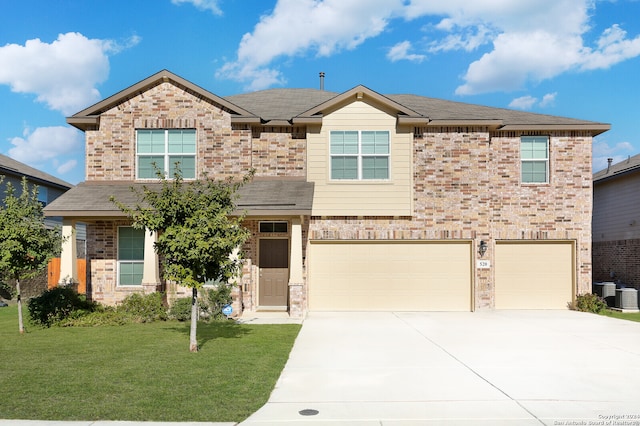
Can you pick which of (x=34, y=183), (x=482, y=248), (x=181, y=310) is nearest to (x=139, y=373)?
(x=181, y=310)

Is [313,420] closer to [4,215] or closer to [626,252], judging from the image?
[4,215]

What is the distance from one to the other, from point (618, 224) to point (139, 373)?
65.0ft

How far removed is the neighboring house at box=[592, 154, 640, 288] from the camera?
19.9 metres

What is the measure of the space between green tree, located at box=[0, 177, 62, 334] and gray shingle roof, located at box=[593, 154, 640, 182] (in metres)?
19.9

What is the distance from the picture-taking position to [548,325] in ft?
45.3

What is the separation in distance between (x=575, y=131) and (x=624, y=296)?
19.1ft

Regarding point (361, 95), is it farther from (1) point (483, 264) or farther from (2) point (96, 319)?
(2) point (96, 319)

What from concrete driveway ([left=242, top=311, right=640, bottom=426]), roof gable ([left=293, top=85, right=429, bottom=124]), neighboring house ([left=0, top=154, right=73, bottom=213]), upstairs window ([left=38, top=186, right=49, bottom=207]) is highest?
roof gable ([left=293, top=85, right=429, bottom=124])

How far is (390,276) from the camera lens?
17141 mm

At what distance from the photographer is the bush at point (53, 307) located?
13633 mm

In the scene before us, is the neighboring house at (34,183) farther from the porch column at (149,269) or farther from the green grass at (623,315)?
the green grass at (623,315)

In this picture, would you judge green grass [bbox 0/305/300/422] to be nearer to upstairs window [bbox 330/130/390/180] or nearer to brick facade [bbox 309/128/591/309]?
brick facade [bbox 309/128/591/309]

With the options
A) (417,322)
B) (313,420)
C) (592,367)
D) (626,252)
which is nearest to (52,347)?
(313,420)

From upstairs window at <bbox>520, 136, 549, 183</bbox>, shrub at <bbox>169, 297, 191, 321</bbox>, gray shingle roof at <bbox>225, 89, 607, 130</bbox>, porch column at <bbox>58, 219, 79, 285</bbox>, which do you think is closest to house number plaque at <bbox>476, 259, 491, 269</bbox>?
upstairs window at <bbox>520, 136, 549, 183</bbox>
